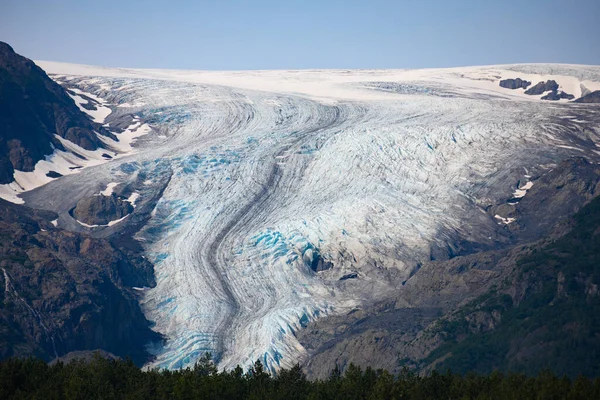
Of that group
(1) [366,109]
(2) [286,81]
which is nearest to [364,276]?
(1) [366,109]

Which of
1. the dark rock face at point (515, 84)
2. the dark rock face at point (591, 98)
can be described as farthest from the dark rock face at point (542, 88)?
the dark rock face at point (591, 98)

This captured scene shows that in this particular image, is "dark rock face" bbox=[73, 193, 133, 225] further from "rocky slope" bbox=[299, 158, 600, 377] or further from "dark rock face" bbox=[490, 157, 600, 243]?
"dark rock face" bbox=[490, 157, 600, 243]

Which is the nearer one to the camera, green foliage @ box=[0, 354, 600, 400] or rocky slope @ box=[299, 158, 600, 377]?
green foliage @ box=[0, 354, 600, 400]

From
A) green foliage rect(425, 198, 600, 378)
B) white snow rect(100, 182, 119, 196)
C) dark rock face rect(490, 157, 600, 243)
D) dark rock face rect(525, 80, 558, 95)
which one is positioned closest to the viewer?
green foliage rect(425, 198, 600, 378)

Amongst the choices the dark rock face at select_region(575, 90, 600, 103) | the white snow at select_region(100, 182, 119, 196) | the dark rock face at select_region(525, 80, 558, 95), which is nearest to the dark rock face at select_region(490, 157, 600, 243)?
the dark rock face at select_region(575, 90, 600, 103)

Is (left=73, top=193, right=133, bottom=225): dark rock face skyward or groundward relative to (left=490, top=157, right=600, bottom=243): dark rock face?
groundward

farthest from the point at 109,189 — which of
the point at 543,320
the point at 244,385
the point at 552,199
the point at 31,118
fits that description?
the point at 244,385

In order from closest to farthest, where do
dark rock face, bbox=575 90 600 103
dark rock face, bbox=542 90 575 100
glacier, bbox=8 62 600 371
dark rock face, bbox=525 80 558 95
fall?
glacier, bbox=8 62 600 371, dark rock face, bbox=575 90 600 103, dark rock face, bbox=542 90 575 100, dark rock face, bbox=525 80 558 95

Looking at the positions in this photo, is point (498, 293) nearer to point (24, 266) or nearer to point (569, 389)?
point (569, 389)

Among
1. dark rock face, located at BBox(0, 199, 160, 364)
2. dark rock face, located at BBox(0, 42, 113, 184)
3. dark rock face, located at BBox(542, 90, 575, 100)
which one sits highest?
dark rock face, located at BBox(542, 90, 575, 100)
